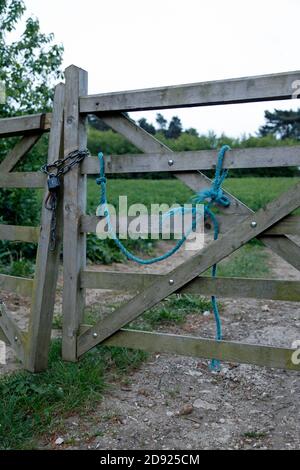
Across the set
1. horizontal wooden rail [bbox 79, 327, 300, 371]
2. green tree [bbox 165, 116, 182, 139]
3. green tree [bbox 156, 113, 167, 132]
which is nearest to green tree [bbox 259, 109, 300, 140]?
green tree [bbox 165, 116, 182, 139]

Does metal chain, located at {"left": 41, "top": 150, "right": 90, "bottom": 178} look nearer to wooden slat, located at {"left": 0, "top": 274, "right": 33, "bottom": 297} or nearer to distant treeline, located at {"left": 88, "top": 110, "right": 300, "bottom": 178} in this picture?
wooden slat, located at {"left": 0, "top": 274, "right": 33, "bottom": 297}

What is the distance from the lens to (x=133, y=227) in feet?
10.0

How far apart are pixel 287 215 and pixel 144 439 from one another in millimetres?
1539

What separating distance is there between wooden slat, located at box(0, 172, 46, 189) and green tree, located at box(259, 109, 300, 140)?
A: 4447 centimetres

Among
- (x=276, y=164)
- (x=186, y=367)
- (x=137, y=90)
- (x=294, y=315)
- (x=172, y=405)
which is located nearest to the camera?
(x=276, y=164)

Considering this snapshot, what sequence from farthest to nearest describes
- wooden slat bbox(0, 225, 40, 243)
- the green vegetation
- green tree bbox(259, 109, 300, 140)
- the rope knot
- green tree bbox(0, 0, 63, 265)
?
green tree bbox(259, 109, 300, 140), green tree bbox(0, 0, 63, 265), wooden slat bbox(0, 225, 40, 243), the rope knot, the green vegetation

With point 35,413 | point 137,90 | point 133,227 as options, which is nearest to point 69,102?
point 137,90

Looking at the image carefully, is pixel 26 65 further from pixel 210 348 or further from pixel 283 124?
pixel 283 124

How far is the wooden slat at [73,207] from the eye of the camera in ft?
10.8

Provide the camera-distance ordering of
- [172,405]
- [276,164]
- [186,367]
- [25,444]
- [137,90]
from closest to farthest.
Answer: [276,164]
[25,444]
[137,90]
[172,405]
[186,367]

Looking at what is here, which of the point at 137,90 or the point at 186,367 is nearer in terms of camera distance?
the point at 137,90

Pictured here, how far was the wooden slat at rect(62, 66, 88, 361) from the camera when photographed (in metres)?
3.29

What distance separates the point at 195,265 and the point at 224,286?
21 cm
